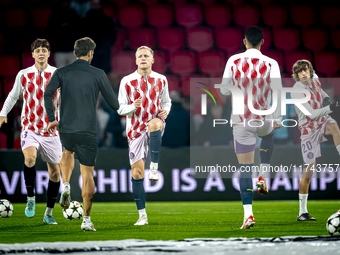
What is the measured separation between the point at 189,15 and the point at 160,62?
1256mm

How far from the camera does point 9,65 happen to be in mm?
9727

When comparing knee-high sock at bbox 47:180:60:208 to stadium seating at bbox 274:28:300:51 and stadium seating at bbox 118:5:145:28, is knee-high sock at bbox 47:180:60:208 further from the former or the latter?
stadium seating at bbox 274:28:300:51

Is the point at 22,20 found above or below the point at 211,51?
above

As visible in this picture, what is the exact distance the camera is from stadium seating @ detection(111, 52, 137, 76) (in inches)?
386

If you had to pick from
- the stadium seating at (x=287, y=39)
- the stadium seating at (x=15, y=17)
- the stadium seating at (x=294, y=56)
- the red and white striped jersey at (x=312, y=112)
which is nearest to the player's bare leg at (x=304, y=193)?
the red and white striped jersey at (x=312, y=112)

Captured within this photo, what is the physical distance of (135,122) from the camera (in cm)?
524

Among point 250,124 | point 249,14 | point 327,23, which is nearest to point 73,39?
point 249,14

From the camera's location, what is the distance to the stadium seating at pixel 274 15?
1023 cm

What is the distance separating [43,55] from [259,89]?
2.58m

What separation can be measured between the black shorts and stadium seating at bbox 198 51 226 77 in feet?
19.3

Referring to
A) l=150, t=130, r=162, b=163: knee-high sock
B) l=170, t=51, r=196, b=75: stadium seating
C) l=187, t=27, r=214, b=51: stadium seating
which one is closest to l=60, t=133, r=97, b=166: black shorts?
l=150, t=130, r=162, b=163: knee-high sock

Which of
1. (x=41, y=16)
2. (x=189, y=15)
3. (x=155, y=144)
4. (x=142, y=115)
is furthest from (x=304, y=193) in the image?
(x=41, y=16)

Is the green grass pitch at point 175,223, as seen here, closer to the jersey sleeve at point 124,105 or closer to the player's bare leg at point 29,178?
the player's bare leg at point 29,178

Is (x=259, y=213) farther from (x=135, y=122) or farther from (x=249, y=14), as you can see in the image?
(x=249, y=14)
